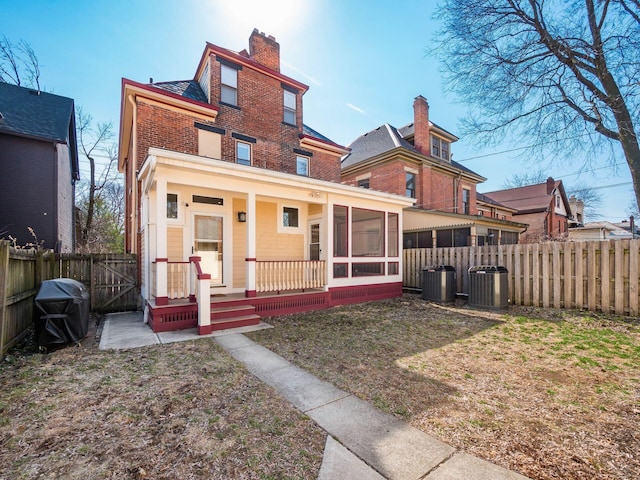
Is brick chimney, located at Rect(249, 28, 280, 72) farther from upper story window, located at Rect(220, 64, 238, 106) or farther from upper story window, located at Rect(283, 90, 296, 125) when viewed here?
upper story window, located at Rect(220, 64, 238, 106)

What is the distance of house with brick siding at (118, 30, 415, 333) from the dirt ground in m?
2.00

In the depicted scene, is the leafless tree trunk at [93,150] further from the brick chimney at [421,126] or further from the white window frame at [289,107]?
the brick chimney at [421,126]

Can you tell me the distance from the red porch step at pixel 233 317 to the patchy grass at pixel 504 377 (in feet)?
1.83

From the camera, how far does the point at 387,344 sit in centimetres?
490

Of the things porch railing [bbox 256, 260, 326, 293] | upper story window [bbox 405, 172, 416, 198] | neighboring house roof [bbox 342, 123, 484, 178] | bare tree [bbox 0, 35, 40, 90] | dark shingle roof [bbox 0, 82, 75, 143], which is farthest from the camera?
neighboring house roof [bbox 342, 123, 484, 178]

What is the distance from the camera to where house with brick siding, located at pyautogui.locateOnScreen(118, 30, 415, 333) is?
607 cm

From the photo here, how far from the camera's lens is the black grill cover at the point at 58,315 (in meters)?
4.57

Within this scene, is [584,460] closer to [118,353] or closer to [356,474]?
[356,474]

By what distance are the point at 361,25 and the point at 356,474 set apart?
11590 millimetres

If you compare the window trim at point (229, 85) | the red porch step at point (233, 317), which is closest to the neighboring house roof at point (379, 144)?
the window trim at point (229, 85)

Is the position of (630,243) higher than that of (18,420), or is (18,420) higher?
(630,243)

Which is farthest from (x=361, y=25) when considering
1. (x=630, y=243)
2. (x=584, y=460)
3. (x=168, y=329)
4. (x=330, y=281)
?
(x=584, y=460)

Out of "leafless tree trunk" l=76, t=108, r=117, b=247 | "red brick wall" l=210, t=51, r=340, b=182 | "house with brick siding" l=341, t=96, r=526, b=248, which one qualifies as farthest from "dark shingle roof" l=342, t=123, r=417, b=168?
"leafless tree trunk" l=76, t=108, r=117, b=247

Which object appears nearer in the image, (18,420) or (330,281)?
(18,420)
